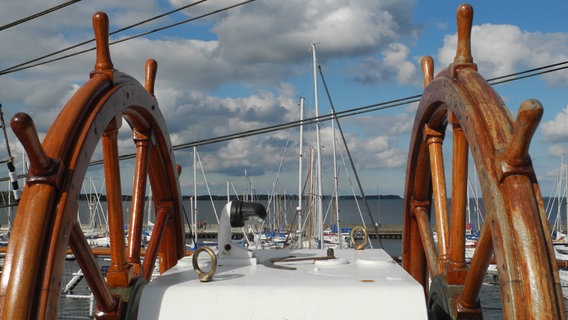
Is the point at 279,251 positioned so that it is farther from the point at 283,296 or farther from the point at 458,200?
the point at 283,296

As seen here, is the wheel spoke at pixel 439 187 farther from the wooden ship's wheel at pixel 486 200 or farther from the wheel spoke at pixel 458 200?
the wheel spoke at pixel 458 200

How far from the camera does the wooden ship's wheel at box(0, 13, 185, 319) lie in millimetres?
2432

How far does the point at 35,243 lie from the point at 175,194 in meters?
3.04

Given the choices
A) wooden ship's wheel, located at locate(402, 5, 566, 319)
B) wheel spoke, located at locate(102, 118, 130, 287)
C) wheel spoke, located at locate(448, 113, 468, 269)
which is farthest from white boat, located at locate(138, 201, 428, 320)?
wheel spoke, located at locate(448, 113, 468, 269)

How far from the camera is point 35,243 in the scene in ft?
8.09

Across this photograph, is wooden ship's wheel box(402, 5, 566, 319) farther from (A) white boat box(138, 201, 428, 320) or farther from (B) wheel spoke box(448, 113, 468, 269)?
(A) white boat box(138, 201, 428, 320)

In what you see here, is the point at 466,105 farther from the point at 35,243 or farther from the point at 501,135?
the point at 35,243

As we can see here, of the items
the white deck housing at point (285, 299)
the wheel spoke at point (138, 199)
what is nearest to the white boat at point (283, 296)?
the white deck housing at point (285, 299)

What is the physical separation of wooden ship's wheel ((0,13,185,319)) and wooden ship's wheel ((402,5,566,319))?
1.81 m

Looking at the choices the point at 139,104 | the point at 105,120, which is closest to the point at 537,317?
the point at 105,120

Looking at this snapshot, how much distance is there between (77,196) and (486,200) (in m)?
1.81

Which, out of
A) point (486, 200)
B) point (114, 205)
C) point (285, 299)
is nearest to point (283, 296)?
point (285, 299)

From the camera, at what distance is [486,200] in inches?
108

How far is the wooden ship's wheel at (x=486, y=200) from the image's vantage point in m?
2.40
